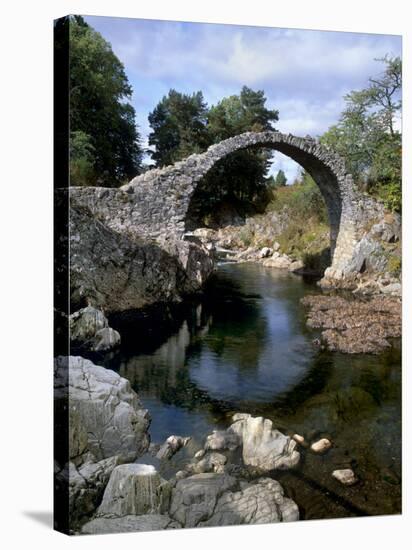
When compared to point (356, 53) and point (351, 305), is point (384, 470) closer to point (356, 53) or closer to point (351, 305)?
point (351, 305)

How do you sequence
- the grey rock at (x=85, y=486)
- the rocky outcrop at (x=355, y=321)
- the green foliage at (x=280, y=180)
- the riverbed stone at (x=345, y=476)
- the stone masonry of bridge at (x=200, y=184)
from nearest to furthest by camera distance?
the grey rock at (x=85, y=486)
the riverbed stone at (x=345, y=476)
the rocky outcrop at (x=355, y=321)
the stone masonry of bridge at (x=200, y=184)
the green foliage at (x=280, y=180)

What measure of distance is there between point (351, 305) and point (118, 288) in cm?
262

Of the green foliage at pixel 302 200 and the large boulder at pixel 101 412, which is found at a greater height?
the green foliage at pixel 302 200

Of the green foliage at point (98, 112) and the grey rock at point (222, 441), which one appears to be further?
the grey rock at point (222, 441)

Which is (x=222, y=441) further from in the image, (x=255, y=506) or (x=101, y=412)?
(x=101, y=412)

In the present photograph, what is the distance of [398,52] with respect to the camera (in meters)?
6.79

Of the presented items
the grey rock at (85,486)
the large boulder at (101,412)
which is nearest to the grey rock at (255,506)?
the large boulder at (101,412)

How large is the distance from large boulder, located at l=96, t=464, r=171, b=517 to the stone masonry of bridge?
8.08 ft

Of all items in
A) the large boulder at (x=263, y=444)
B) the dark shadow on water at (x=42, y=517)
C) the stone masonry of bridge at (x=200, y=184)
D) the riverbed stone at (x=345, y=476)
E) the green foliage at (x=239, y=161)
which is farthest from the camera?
the stone masonry of bridge at (x=200, y=184)

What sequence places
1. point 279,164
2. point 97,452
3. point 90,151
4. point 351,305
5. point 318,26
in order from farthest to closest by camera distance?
1. point 279,164
2. point 351,305
3. point 318,26
4. point 90,151
5. point 97,452

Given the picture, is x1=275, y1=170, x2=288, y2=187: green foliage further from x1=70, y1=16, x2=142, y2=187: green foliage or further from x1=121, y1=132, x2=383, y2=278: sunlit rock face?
x1=70, y1=16, x2=142, y2=187: green foliage

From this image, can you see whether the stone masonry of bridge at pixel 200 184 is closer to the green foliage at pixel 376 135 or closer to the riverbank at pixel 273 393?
the green foliage at pixel 376 135

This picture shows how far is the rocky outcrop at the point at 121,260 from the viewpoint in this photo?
229 inches

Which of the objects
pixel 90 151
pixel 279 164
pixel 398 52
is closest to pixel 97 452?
pixel 90 151
